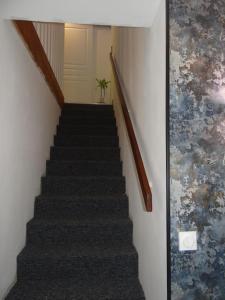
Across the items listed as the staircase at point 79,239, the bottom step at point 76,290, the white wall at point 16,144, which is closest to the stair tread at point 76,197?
the staircase at point 79,239

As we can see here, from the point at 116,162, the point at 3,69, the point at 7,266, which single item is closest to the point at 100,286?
the point at 7,266

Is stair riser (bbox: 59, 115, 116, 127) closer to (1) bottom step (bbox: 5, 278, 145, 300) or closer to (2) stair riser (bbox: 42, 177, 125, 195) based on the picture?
(2) stair riser (bbox: 42, 177, 125, 195)

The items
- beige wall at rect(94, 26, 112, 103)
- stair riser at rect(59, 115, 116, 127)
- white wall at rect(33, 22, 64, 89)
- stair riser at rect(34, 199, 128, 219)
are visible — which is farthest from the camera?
beige wall at rect(94, 26, 112, 103)

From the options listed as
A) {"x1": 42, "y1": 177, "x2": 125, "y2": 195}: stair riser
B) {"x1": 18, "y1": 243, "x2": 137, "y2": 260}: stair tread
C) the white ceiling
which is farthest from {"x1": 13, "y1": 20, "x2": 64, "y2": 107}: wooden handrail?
{"x1": 18, "y1": 243, "x2": 137, "y2": 260}: stair tread

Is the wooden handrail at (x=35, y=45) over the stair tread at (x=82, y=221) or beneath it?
over

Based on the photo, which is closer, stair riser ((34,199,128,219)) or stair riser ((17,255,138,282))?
stair riser ((17,255,138,282))

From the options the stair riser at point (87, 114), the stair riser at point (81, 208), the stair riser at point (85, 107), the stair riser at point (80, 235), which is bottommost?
the stair riser at point (80, 235)

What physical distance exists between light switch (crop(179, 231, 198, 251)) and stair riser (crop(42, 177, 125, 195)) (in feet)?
4.73

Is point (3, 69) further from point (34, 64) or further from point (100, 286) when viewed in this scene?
point (100, 286)

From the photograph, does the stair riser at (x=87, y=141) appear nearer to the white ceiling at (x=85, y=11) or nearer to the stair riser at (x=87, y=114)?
the stair riser at (x=87, y=114)

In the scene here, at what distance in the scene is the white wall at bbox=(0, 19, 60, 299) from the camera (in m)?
1.73

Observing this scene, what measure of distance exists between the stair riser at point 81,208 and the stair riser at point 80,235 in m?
0.20

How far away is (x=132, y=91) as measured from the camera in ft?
8.15

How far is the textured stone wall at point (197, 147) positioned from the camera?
1326 millimetres
